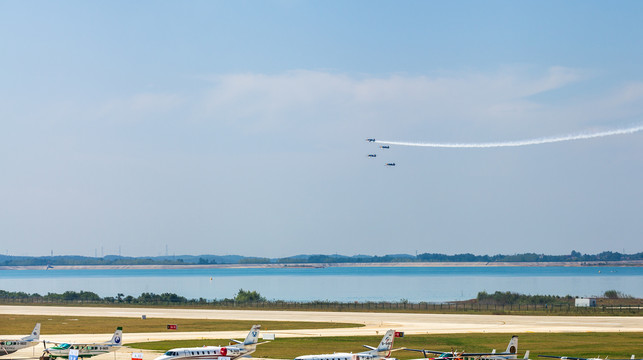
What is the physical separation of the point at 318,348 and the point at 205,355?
78.1 feet

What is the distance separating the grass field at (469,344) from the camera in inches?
3484

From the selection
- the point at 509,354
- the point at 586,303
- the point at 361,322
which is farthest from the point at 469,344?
the point at 586,303

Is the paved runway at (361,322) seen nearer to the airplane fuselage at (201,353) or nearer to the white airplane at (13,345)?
the white airplane at (13,345)

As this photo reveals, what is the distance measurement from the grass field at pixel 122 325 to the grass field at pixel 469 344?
19503 millimetres

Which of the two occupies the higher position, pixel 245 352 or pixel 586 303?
pixel 245 352

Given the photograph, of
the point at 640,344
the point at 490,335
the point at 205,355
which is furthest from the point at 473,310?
the point at 205,355

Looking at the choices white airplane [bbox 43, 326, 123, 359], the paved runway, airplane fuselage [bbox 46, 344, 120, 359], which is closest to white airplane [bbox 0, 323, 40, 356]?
the paved runway

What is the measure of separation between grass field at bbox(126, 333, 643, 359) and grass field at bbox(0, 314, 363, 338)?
1950cm

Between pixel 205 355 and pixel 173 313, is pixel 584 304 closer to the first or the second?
pixel 173 313

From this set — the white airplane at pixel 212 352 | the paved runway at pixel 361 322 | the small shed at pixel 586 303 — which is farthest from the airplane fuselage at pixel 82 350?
the small shed at pixel 586 303

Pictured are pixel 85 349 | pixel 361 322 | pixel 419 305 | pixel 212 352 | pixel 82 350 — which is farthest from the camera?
pixel 419 305

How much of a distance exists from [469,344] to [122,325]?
56.0 m

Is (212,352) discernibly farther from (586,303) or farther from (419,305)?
(586,303)

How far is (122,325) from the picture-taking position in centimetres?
12475
